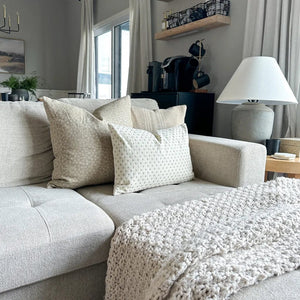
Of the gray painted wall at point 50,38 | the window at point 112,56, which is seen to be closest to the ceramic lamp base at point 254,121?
the window at point 112,56

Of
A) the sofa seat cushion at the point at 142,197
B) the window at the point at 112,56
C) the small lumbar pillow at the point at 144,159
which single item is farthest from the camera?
the window at the point at 112,56

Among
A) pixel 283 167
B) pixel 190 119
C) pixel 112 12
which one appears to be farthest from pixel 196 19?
pixel 112 12

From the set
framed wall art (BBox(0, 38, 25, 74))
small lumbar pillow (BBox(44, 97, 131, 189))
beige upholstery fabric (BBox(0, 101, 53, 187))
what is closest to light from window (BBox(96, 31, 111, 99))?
framed wall art (BBox(0, 38, 25, 74))

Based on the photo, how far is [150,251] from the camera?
0.81 meters

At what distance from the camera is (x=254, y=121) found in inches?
70.4

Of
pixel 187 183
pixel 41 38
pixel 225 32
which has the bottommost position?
pixel 187 183

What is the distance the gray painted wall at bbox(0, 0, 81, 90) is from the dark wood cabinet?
3.66 meters

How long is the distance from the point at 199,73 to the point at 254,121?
0.90 meters

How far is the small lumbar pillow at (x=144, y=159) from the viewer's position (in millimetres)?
1301

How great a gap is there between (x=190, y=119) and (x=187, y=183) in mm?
1019

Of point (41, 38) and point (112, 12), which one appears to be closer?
point (112, 12)

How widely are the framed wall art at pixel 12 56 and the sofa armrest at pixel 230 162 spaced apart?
4.83 metres

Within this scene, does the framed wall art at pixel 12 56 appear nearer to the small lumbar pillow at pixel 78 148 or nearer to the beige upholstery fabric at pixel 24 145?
the beige upholstery fabric at pixel 24 145

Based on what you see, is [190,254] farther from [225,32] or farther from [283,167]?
[225,32]
